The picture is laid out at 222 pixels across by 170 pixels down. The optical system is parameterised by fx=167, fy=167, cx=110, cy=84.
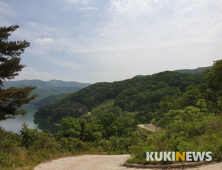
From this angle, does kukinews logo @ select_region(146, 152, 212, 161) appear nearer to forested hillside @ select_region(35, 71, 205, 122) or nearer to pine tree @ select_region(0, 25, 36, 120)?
pine tree @ select_region(0, 25, 36, 120)

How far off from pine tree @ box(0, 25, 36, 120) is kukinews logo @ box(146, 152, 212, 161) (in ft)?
26.7

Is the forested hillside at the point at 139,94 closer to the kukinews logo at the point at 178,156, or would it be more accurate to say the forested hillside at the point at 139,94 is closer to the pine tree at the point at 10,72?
the pine tree at the point at 10,72

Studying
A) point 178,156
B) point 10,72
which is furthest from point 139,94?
point 178,156

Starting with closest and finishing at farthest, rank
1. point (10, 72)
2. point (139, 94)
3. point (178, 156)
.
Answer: point (178, 156), point (10, 72), point (139, 94)

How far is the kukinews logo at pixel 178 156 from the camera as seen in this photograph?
476cm

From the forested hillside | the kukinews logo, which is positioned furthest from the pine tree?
the forested hillside

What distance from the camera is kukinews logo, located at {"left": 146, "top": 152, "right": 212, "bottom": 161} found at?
4.76m

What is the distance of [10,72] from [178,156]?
392 inches

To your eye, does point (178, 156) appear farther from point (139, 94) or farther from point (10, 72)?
point (139, 94)

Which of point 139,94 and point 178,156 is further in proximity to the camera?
point 139,94

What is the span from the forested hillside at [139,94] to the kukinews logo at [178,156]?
2244 inches

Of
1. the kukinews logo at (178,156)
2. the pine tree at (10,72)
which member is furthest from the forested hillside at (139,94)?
the kukinews logo at (178,156)

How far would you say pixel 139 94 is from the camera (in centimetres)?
7769

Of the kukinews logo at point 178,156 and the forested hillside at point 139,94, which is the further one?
the forested hillside at point 139,94
